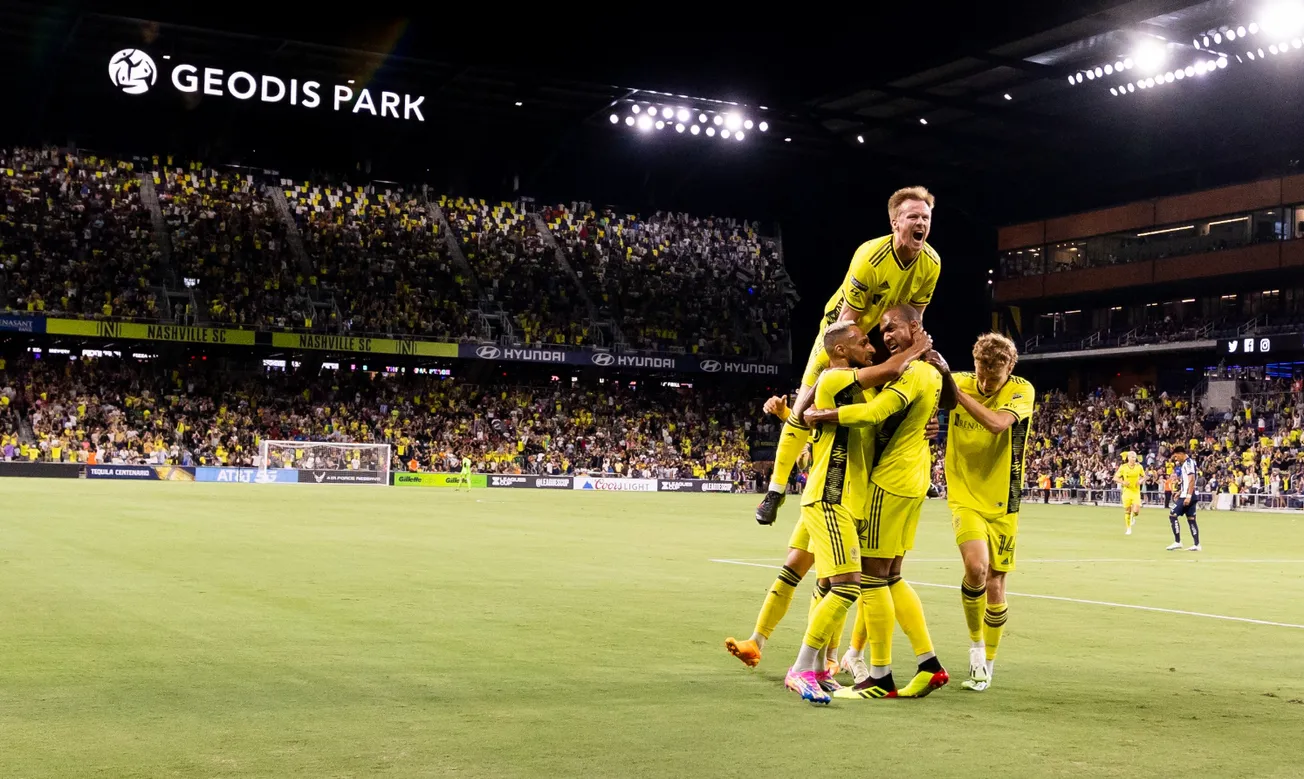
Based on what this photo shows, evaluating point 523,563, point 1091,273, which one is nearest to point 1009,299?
point 1091,273

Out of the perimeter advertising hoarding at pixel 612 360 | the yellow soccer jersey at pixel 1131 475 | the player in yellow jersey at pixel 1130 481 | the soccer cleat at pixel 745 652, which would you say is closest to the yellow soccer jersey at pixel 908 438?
the soccer cleat at pixel 745 652

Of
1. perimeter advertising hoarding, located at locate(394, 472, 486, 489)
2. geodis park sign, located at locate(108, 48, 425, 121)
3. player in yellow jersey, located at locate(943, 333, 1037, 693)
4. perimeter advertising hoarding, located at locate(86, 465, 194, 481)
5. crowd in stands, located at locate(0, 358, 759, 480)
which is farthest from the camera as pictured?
perimeter advertising hoarding, located at locate(394, 472, 486, 489)

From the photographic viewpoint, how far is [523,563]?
61.0ft

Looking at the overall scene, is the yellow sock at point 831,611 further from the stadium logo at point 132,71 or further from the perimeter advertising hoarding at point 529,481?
the perimeter advertising hoarding at point 529,481

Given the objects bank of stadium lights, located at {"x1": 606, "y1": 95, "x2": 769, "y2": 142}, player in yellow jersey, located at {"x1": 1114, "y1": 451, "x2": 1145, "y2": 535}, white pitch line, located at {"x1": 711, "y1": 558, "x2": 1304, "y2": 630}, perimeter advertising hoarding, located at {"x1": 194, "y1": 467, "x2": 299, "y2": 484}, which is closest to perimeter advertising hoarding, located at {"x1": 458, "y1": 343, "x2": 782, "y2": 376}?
perimeter advertising hoarding, located at {"x1": 194, "y1": 467, "x2": 299, "y2": 484}

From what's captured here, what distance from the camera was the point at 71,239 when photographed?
2181 inches

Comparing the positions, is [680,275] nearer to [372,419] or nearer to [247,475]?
[372,419]

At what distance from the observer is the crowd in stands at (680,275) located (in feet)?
220

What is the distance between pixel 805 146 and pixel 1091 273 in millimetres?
16646

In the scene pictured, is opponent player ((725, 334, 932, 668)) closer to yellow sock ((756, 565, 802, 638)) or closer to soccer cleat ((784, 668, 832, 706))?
yellow sock ((756, 565, 802, 638))

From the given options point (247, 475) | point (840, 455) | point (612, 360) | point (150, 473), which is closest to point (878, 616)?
point (840, 455)

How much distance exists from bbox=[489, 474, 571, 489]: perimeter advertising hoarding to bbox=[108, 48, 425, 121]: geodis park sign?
15.8 meters

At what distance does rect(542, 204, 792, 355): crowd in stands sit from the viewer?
220 feet

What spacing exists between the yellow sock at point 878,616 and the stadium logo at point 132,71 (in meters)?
51.0
